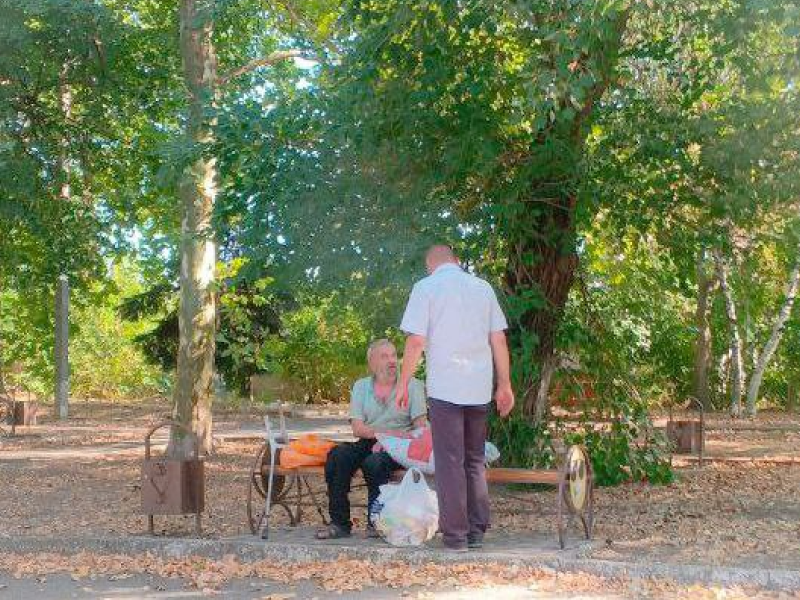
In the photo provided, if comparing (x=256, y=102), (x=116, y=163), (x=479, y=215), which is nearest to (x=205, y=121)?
(x=256, y=102)

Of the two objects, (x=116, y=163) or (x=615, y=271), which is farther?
(x=116, y=163)

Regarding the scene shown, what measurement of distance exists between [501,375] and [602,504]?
3426 millimetres

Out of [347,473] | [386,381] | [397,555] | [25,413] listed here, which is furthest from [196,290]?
[25,413]

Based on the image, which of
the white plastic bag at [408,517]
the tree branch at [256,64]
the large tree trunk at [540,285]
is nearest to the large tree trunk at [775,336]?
the tree branch at [256,64]

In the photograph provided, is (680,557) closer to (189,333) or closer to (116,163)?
(189,333)

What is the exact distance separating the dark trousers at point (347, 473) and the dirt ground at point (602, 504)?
104 cm

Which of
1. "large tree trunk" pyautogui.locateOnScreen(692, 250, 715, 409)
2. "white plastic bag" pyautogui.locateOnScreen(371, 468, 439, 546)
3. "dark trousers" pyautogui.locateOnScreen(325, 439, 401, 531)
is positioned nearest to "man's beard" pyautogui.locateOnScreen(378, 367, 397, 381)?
"dark trousers" pyautogui.locateOnScreen(325, 439, 401, 531)

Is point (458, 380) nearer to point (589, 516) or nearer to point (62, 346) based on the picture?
point (589, 516)

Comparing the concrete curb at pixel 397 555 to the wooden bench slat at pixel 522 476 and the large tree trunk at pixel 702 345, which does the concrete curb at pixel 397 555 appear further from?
the large tree trunk at pixel 702 345

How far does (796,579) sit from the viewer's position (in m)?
7.04

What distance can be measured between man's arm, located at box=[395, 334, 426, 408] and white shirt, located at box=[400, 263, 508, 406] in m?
0.05

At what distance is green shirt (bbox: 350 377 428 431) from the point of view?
29.3 feet

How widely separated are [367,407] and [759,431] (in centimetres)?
1503

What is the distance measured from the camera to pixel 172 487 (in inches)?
356
